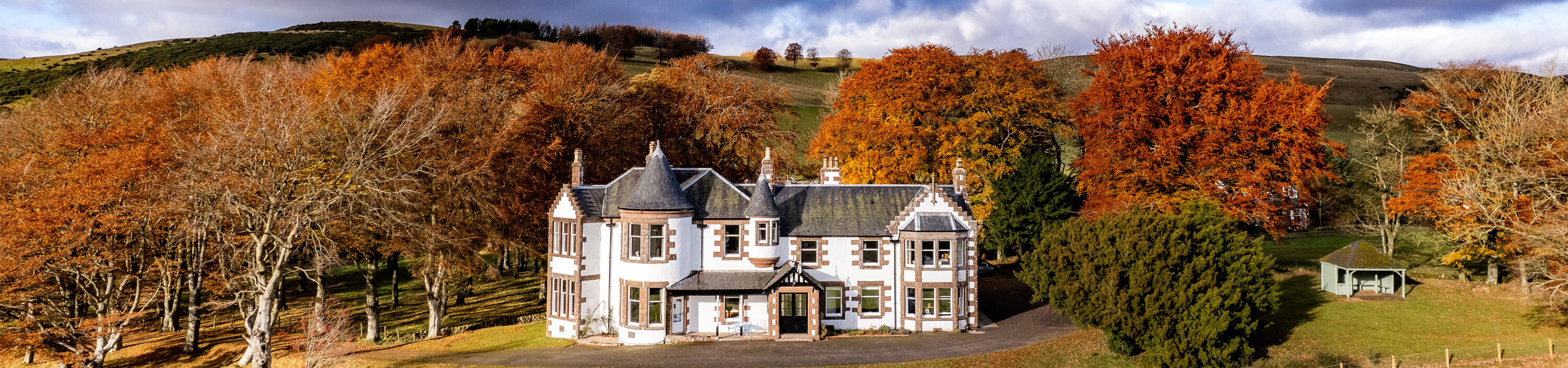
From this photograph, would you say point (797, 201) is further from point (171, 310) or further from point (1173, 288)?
point (171, 310)

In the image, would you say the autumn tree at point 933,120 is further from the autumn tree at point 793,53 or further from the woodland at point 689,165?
the autumn tree at point 793,53

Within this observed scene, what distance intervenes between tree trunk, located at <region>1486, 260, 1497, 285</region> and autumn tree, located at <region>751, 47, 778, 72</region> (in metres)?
84.8

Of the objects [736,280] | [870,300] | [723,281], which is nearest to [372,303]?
[723,281]

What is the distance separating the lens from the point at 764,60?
11244 cm

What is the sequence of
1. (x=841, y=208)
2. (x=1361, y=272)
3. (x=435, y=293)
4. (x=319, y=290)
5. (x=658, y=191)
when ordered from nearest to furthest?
(x=658, y=191) → (x=319, y=290) → (x=841, y=208) → (x=435, y=293) → (x=1361, y=272)

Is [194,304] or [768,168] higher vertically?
[768,168]

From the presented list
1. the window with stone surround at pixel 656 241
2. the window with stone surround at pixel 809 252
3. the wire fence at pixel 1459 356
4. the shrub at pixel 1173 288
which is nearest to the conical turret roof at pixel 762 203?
the window with stone surround at pixel 809 252

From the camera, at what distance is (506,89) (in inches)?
1523

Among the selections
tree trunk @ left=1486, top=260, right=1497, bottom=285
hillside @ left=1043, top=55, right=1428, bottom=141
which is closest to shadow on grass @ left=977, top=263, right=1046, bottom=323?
tree trunk @ left=1486, top=260, right=1497, bottom=285

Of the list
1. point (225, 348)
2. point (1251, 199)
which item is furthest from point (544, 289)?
point (1251, 199)

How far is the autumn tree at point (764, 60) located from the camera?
368 ft

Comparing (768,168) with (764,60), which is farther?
(764,60)

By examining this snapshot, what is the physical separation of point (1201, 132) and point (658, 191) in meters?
24.2

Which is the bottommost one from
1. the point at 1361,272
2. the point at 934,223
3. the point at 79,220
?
the point at 1361,272
